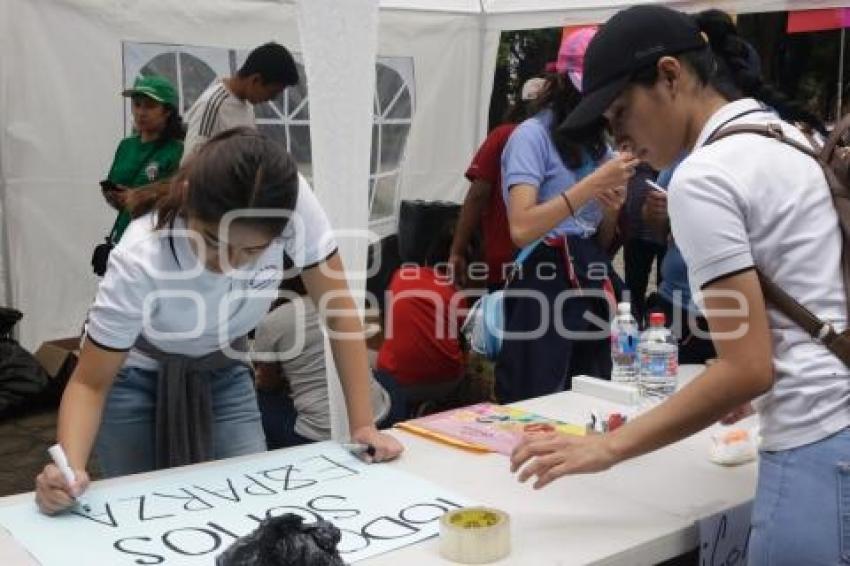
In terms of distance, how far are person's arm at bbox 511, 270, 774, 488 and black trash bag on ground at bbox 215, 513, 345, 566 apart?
31 cm

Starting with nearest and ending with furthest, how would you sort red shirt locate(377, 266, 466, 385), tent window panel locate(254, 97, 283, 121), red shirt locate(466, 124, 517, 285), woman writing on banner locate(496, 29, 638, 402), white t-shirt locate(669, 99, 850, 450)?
white t-shirt locate(669, 99, 850, 450) < woman writing on banner locate(496, 29, 638, 402) < red shirt locate(377, 266, 466, 385) < red shirt locate(466, 124, 517, 285) < tent window panel locate(254, 97, 283, 121)

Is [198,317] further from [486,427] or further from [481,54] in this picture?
[481,54]

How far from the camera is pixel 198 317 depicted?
1692 mm

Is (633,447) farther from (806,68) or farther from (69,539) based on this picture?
(806,68)

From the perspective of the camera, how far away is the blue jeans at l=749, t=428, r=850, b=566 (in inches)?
44.6

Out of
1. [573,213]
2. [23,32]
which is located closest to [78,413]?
[573,213]

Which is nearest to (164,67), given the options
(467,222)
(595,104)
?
(467,222)

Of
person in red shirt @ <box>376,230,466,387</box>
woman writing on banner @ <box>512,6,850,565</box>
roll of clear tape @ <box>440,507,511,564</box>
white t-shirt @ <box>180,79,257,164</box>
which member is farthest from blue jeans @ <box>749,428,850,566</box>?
white t-shirt @ <box>180,79,257,164</box>

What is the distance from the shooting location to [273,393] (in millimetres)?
2910

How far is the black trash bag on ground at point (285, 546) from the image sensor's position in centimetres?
114

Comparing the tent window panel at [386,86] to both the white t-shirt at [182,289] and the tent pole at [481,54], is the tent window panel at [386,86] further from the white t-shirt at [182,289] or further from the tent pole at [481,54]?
the white t-shirt at [182,289]

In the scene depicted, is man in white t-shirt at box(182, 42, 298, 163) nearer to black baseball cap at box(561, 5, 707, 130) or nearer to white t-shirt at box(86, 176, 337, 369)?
white t-shirt at box(86, 176, 337, 369)

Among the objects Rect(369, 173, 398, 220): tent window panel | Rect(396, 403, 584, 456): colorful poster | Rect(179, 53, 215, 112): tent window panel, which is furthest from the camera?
Rect(369, 173, 398, 220): tent window panel

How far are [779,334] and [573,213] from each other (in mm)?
1202
